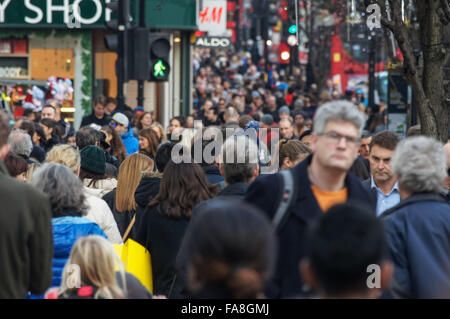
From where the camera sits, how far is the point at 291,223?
15.0ft

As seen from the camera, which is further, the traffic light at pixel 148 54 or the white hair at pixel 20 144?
the traffic light at pixel 148 54

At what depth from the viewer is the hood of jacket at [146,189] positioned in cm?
745

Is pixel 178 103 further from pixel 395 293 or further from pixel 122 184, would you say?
pixel 395 293

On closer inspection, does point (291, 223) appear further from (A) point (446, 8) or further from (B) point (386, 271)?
(A) point (446, 8)

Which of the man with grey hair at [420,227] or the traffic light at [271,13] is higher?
the traffic light at [271,13]

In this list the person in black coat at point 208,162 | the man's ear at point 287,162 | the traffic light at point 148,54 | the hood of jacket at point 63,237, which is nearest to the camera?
the hood of jacket at point 63,237

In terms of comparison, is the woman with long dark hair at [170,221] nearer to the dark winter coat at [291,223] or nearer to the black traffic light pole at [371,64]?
the dark winter coat at [291,223]

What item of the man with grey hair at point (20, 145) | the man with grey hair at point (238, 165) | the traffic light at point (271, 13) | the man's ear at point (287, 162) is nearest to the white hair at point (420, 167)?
the man with grey hair at point (238, 165)

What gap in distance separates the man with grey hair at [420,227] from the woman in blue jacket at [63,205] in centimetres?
193

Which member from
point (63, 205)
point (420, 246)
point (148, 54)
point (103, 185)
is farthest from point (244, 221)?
point (148, 54)

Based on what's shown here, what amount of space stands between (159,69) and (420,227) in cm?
1054

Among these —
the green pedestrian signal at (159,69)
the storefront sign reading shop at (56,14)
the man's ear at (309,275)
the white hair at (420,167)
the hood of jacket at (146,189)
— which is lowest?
A: the hood of jacket at (146,189)

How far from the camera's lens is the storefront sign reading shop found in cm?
2261

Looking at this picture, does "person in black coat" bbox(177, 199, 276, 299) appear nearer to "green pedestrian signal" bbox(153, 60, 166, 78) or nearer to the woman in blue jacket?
the woman in blue jacket
